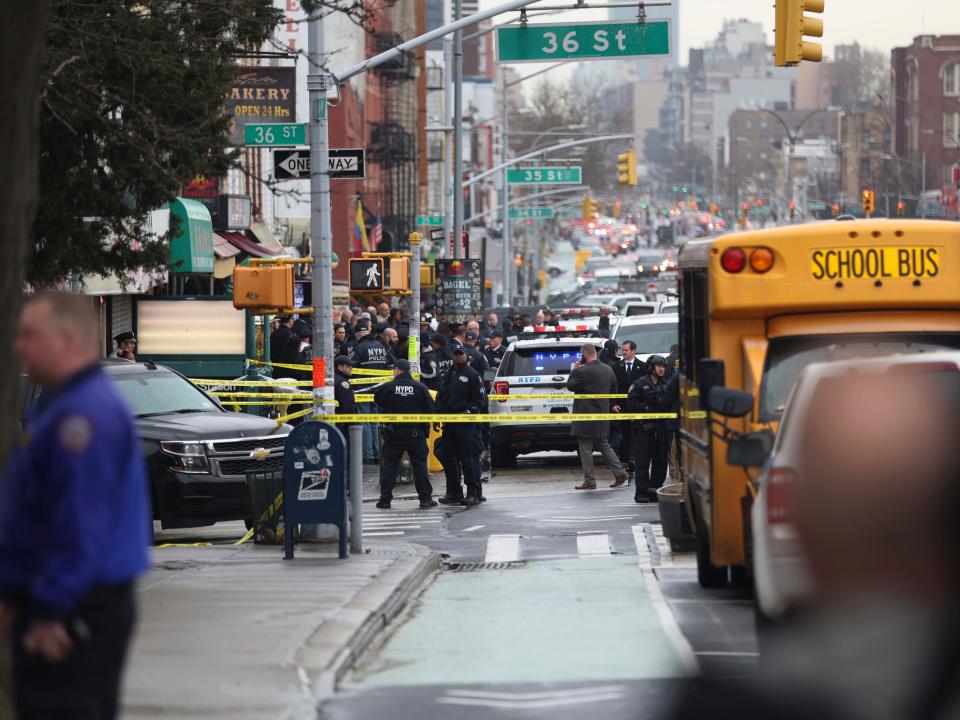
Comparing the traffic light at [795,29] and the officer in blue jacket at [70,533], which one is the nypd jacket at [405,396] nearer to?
the traffic light at [795,29]

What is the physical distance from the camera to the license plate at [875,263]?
39.4ft

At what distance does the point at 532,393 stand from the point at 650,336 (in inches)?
151

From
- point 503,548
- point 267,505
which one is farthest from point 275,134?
point 503,548

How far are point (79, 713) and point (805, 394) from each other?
435 centimetres

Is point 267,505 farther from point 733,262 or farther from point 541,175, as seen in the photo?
point 541,175

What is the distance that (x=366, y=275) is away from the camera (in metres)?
24.4

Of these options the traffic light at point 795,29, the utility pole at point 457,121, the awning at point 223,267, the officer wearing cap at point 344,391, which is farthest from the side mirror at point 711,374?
the awning at point 223,267

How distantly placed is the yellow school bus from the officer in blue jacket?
6527 millimetres

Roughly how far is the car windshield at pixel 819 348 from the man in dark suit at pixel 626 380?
11.0 metres

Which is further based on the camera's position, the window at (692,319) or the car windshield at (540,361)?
the car windshield at (540,361)

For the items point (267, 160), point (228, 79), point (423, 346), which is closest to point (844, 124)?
point (267, 160)

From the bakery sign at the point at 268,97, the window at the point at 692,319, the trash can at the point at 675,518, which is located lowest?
the trash can at the point at 675,518

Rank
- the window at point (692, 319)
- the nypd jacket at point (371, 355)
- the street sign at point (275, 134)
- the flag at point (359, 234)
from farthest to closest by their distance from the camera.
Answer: the flag at point (359, 234) → the nypd jacket at point (371, 355) → the street sign at point (275, 134) → the window at point (692, 319)

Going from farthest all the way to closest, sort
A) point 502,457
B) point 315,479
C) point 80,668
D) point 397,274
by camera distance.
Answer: point 502,457
point 397,274
point 315,479
point 80,668
